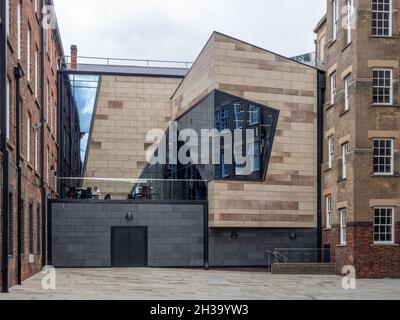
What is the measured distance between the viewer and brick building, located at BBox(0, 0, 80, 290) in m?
19.6

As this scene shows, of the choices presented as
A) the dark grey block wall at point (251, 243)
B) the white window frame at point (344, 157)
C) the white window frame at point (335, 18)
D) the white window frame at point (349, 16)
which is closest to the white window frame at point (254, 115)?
the white window frame at point (344, 157)

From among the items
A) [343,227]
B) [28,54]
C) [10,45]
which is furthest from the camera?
[343,227]

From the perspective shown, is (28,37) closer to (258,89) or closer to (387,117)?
(258,89)

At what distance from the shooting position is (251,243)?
34.0 meters

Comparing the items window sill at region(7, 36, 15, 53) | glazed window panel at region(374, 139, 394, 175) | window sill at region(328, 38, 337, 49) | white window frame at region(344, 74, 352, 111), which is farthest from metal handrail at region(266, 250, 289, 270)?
window sill at region(7, 36, 15, 53)

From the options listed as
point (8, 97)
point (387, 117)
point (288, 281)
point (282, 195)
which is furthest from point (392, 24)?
point (8, 97)

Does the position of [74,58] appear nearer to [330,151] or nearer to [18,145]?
→ [330,151]

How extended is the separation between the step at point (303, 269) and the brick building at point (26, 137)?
34.9 feet

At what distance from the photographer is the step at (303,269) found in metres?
31.3

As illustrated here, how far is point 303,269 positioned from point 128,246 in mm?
8707

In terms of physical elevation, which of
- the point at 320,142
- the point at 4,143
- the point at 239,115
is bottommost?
the point at 4,143

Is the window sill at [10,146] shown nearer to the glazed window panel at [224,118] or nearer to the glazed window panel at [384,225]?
the glazed window panel at [224,118]

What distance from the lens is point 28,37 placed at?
2691 centimetres

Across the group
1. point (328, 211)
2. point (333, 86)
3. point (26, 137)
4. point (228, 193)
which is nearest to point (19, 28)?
point (26, 137)
